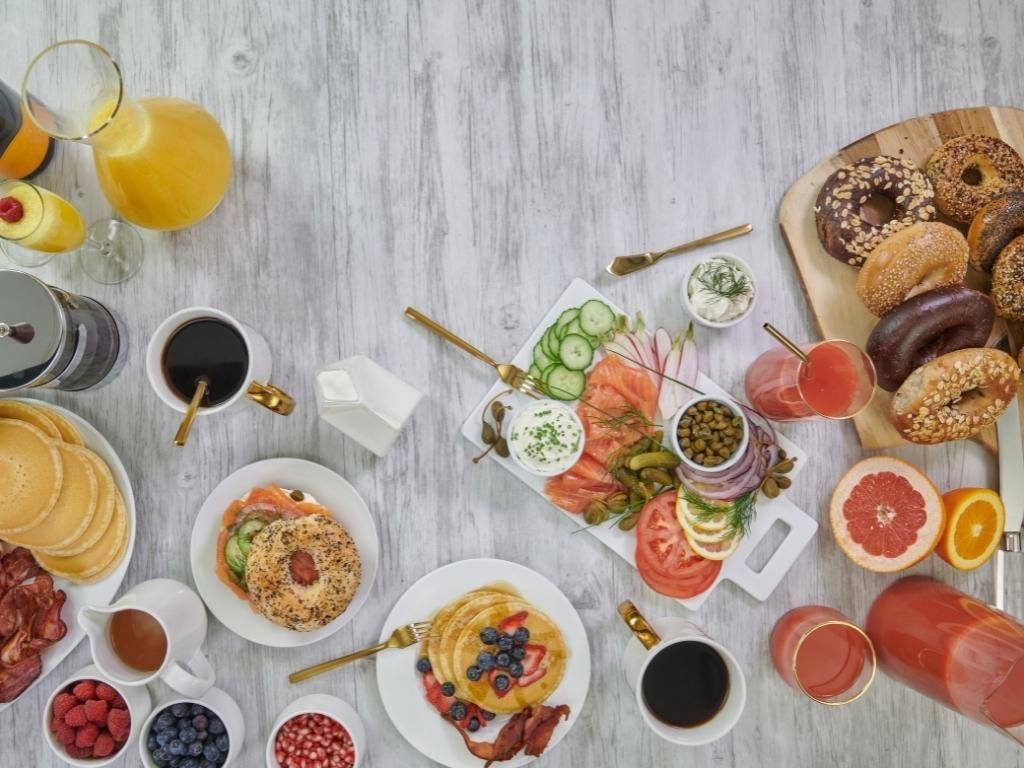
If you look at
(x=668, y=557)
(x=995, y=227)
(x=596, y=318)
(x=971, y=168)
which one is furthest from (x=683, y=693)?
(x=971, y=168)

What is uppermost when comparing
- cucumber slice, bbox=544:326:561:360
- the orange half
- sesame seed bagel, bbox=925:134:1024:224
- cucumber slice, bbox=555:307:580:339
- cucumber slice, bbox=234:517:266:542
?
sesame seed bagel, bbox=925:134:1024:224

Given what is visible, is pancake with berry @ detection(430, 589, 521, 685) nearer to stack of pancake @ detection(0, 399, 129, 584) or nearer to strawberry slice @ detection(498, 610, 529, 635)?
strawberry slice @ detection(498, 610, 529, 635)

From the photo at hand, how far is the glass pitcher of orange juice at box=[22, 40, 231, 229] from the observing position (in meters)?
1.28

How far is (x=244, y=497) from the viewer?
5.04 ft

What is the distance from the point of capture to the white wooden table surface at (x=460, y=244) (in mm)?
1621

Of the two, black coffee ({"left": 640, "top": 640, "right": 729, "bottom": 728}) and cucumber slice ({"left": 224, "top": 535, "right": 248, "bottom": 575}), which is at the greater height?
cucumber slice ({"left": 224, "top": 535, "right": 248, "bottom": 575})

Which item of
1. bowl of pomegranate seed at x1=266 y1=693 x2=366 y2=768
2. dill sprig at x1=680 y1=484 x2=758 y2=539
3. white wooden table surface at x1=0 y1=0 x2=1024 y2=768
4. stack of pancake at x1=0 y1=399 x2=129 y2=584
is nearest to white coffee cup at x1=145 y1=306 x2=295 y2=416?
white wooden table surface at x1=0 y1=0 x2=1024 y2=768

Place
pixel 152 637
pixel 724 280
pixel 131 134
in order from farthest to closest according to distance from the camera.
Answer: pixel 724 280
pixel 152 637
pixel 131 134

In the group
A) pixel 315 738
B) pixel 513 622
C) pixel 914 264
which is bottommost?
pixel 315 738

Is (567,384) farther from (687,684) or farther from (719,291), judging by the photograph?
(687,684)

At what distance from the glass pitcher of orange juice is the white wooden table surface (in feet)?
0.47

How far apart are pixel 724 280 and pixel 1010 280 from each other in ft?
1.79

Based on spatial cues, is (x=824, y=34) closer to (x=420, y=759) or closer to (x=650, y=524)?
(x=650, y=524)

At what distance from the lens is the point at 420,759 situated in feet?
5.29
